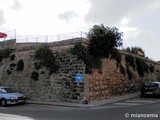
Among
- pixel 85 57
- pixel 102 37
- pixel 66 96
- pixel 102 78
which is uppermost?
pixel 102 37

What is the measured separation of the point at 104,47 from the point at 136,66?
11.1 meters

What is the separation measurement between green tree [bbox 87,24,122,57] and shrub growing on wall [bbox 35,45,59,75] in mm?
3679

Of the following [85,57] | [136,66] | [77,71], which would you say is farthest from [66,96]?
[136,66]

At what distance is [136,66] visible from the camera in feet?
109

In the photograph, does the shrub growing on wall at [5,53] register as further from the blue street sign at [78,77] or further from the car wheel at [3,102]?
the blue street sign at [78,77]

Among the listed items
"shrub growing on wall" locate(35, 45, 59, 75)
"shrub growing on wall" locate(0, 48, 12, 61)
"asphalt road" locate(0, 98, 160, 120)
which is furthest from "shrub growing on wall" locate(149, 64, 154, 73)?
"asphalt road" locate(0, 98, 160, 120)

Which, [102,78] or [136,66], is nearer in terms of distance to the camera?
[102,78]

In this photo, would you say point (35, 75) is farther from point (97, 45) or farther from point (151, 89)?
point (151, 89)

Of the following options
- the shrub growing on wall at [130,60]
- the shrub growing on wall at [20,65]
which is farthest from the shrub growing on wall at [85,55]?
the shrub growing on wall at [130,60]

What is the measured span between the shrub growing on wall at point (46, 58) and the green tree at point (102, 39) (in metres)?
3.68

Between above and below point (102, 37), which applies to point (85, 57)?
below

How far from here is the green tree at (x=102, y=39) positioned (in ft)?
76.4

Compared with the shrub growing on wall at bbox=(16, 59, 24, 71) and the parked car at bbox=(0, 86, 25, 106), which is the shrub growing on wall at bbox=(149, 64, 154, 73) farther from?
the parked car at bbox=(0, 86, 25, 106)

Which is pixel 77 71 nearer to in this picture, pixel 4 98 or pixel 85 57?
pixel 85 57
